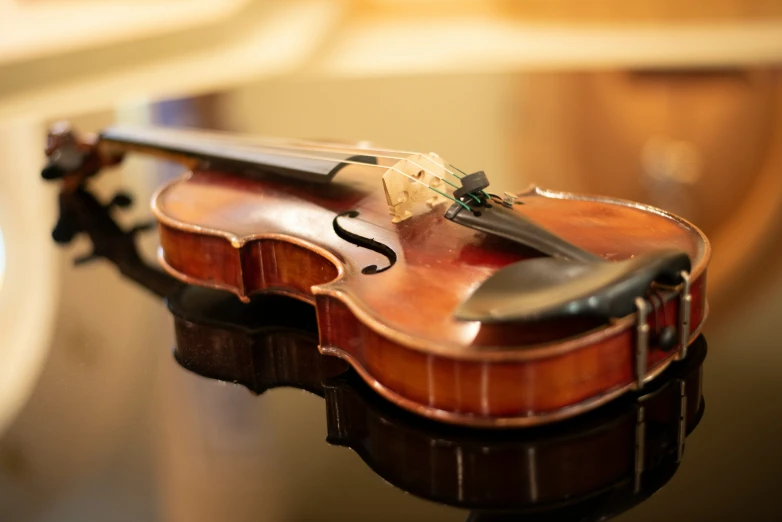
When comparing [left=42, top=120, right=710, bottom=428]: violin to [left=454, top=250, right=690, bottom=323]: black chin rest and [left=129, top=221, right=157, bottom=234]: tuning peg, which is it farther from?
[left=129, top=221, right=157, bottom=234]: tuning peg

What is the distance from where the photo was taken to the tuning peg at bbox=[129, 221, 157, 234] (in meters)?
1.44

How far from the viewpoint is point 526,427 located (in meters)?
0.78

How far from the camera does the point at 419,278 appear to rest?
2.89 ft

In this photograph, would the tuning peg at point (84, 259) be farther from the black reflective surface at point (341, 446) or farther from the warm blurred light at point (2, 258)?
the black reflective surface at point (341, 446)

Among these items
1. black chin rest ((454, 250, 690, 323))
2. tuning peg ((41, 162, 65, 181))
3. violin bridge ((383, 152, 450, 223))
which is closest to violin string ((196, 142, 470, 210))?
violin bridge ((383, 152, 450, 223))

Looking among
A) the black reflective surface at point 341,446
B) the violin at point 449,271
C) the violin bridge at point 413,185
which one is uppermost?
the violin bridge at point 413,185

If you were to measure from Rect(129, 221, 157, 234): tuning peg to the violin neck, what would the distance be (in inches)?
4.7

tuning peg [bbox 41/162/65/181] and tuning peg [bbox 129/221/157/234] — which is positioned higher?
tuning peg [bbox 41/162/65/181]

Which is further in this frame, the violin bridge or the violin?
the violin bridge

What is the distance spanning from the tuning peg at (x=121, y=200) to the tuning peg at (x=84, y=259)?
0.64 ft

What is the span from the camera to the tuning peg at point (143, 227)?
4.74 ft

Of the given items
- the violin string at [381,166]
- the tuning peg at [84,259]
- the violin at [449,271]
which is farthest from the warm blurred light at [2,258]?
the violin string at [381,166]

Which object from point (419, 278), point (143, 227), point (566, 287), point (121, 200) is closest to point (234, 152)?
point (143, 227)

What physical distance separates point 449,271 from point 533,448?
8.3 inches
